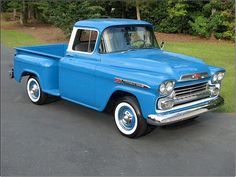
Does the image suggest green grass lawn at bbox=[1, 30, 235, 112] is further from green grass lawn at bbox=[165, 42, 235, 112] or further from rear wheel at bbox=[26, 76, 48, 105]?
rear wheel at bbox=[26, 76, 48, 105]

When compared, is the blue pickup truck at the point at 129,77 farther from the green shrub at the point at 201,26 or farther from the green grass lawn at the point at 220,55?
the green shrub at the point at 201,26

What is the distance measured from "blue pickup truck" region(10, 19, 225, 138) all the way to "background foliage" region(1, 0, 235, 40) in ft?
35.5

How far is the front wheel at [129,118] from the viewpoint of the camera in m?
5.78

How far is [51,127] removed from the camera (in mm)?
6531

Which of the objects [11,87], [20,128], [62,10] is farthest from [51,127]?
[62,10]

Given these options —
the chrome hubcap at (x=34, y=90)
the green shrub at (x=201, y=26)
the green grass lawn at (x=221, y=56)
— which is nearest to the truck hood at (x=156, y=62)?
the green grass lawn at (x=221, y=56)

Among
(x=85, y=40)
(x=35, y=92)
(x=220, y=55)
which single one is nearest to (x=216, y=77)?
(x=85, y=40)

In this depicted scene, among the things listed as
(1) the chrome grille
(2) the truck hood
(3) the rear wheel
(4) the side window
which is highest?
(4) the side window

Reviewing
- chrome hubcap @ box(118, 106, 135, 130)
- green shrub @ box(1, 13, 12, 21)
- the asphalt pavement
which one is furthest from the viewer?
green shrub @ box(1, 13, 12, 21)

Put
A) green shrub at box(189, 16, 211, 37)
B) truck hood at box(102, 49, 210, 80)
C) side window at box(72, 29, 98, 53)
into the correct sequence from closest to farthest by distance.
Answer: truck hood at box(102, 49, 210, 80) → side window at box(72, 29, 98, 53) → green shrub at box(189, 16, 211, 37)

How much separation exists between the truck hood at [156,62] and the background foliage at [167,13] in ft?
38.0

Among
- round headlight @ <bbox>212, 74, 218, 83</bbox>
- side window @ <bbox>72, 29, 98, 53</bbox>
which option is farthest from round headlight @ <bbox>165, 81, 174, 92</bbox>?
side window @ <bbox>72, 29, 98, 53</bbox>

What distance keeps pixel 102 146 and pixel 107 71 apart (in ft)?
4.05

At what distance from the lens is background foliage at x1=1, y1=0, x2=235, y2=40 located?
59.3 ft
